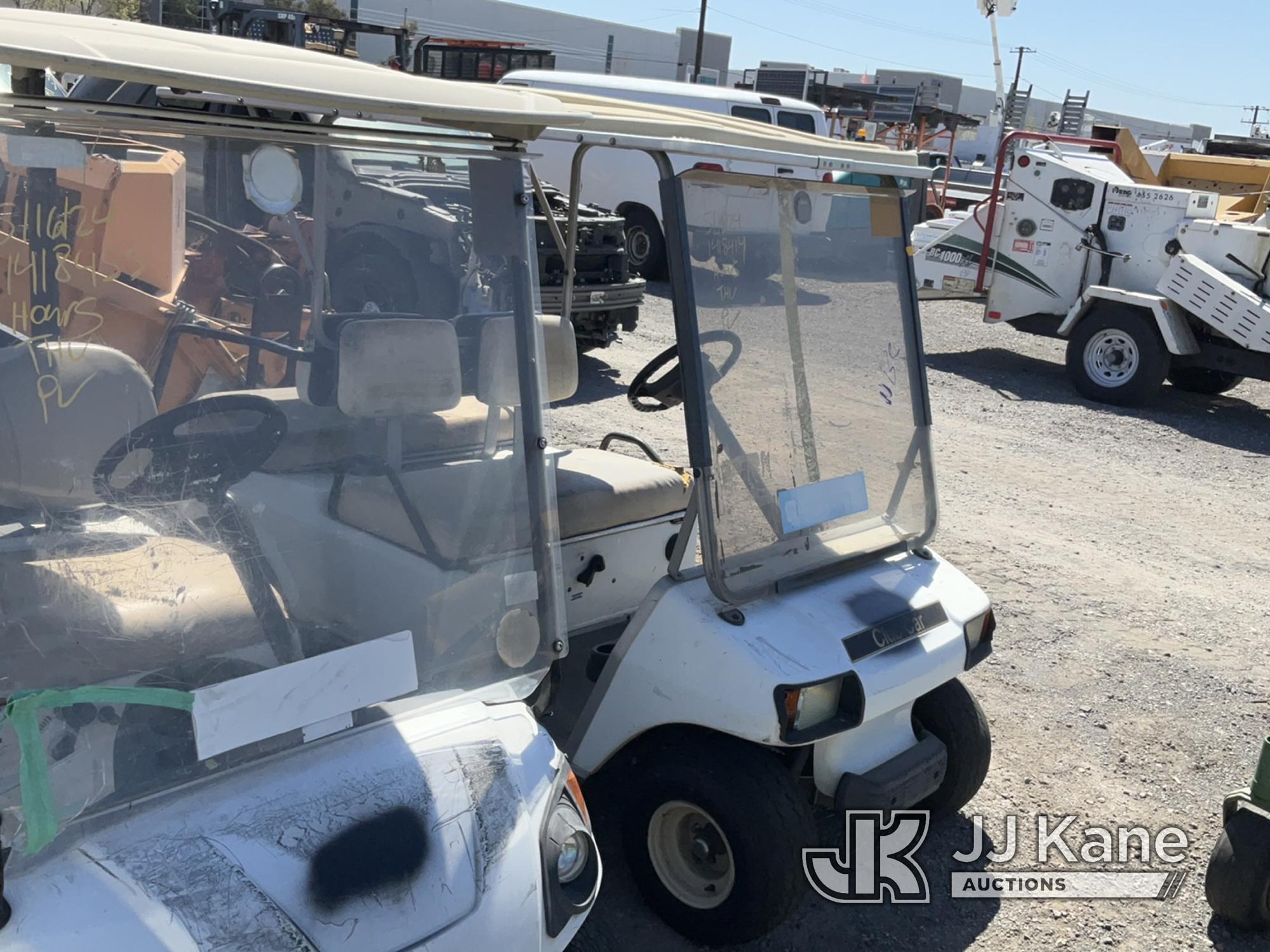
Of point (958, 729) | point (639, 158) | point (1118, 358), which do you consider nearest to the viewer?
point (958, 729)

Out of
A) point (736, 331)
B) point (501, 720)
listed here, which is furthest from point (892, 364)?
point (501, 720)

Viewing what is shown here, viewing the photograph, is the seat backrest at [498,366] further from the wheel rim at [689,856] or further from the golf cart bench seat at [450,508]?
the wheel rim at [689,856]

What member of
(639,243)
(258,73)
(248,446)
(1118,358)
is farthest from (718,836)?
(639,243)

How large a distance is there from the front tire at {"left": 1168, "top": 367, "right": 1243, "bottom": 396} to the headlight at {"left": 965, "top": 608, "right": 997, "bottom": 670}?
833 centimetres

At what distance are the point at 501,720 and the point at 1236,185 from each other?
11632 millimetres

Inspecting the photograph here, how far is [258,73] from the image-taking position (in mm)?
1794

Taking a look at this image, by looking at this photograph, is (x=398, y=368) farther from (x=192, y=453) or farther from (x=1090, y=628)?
(x=1090, y=628)

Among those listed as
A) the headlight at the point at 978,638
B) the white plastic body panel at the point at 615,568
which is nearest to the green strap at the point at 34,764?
the white plastic body panel at the point at 615,568

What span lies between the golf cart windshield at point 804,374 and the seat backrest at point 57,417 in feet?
4.68

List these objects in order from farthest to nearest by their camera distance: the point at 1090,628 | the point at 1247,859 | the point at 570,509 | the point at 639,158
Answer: the point at 639,158 → the point at 1090,628 → the point at 570,509 → the point at 1247,859

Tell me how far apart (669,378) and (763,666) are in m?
0.96

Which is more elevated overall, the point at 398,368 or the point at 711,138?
the point at 711,138

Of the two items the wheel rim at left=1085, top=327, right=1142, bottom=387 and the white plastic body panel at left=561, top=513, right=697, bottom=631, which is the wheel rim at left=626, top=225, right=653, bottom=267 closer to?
the wheel rim at left=1085, top=327, right=1142, bottom=387

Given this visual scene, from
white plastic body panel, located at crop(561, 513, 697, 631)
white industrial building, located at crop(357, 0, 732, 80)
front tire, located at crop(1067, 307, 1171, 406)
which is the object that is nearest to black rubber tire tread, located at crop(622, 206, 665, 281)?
front tire, located at crop(1067, 307, 1171, 406)
